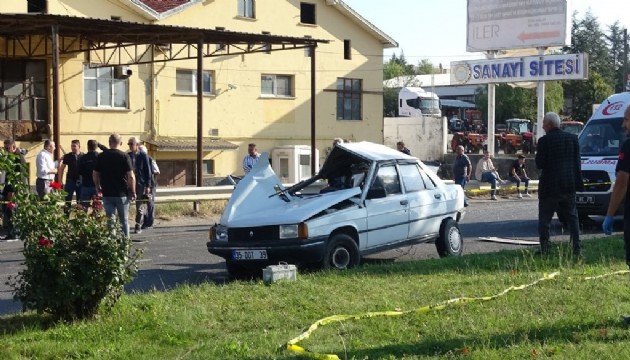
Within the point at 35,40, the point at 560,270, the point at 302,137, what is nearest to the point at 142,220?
the point at 560,270

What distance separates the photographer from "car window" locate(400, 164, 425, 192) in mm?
13281

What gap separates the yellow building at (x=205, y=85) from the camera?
33.8m

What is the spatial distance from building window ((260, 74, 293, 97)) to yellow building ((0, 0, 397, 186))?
64 millimetres

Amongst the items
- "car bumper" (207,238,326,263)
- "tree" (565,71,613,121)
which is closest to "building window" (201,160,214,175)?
"car bumper" (207,238,326,263)

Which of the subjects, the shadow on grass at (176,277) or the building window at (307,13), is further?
the building window at (307,13)

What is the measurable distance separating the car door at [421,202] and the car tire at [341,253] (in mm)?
1215

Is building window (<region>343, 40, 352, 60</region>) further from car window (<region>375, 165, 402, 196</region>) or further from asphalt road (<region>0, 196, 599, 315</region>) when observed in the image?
car window (<region>375, 165, 402, 196</region>)

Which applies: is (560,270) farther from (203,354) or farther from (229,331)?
(203,354)

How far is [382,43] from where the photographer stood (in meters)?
45.4

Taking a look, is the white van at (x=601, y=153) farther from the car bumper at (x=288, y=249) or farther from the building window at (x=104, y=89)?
the building window at (x=104, y=89)

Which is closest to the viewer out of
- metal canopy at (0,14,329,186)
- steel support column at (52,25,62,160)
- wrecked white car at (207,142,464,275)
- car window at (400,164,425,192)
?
wrecked white car at (207,142,464,275)

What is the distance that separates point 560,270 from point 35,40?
86.2 ft

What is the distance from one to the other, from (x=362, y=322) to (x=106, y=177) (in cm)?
691

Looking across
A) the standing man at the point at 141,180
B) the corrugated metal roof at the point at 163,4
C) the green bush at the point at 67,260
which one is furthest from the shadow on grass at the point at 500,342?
the corrugated metal roof at the point at 163,4
